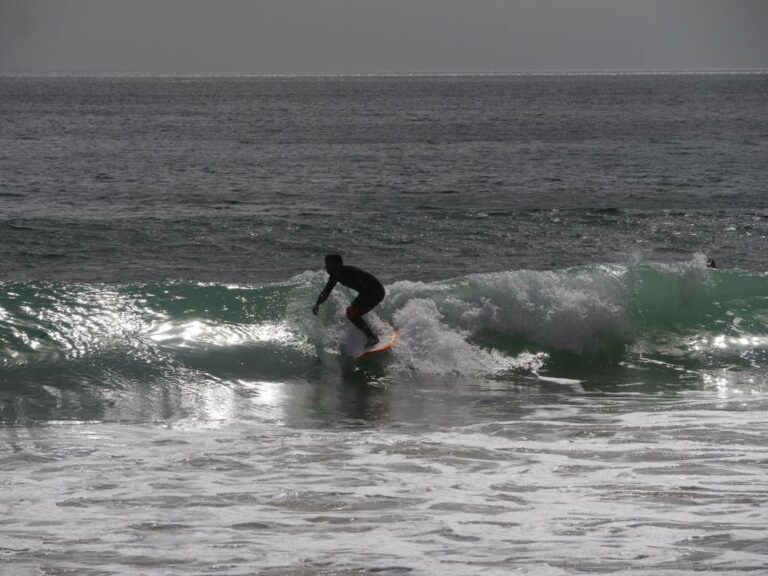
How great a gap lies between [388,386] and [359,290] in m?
1.84

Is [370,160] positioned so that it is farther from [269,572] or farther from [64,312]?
[269,572]

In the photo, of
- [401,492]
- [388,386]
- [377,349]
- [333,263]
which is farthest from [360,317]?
[401,492]

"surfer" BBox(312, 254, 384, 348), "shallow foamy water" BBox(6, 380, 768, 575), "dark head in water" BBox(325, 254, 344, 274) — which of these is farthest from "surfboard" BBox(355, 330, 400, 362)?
"shallow foamy water" BBox(6, 380, 768, 575)

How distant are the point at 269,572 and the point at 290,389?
7198mm

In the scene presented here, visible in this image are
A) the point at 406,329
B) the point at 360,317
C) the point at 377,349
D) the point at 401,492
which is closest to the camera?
the point at 401,492

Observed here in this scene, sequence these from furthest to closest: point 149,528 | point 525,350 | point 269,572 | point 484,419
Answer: point 525,350 < point 484,419 < point 149,528 < point 269,572

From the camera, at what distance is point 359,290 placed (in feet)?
53.4

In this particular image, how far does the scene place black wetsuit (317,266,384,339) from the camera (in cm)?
1611

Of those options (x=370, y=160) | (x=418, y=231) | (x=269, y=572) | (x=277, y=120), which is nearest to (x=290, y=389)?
(x=269, y=572)

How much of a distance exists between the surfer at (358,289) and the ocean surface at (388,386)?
48 centimetres

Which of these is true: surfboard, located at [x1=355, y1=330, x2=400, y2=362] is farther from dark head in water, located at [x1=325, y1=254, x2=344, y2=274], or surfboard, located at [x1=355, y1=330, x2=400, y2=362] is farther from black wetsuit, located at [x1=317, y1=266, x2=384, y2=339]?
dark head in water, located at [x1=325, y1=254, x2=344, y2=274]

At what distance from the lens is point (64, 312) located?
17.9m

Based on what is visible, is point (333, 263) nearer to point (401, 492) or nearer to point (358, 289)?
point (358, 289)

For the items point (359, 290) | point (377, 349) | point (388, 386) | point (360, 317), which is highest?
point (359, 290)
